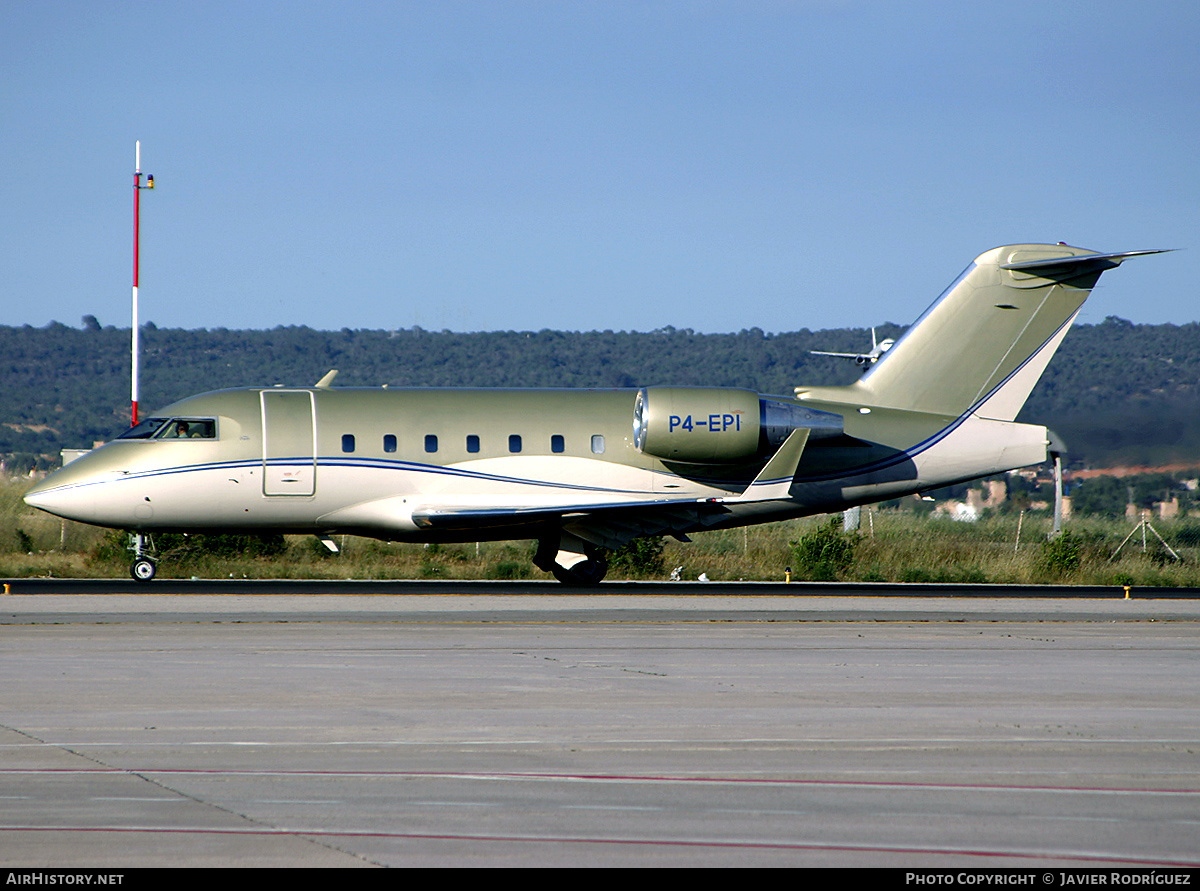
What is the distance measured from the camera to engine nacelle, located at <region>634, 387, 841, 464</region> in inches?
931

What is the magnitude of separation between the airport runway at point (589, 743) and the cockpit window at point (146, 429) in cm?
687

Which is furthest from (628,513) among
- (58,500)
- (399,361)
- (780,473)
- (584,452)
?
(399,361)

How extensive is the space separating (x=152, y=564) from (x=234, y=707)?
14.4m

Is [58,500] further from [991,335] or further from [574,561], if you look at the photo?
[991,335]

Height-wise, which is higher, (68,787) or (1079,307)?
(1079,307)

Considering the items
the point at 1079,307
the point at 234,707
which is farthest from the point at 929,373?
the point at 234,707

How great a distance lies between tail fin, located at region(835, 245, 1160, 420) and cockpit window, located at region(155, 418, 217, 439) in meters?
12.8

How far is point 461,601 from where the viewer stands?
2031 centimetres

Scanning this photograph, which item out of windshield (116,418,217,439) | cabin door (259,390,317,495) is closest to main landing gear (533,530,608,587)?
cabin door (259,390,317,495)

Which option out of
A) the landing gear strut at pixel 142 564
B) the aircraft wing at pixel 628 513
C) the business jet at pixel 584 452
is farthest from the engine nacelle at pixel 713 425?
the landing gear strut at pixel 142 564

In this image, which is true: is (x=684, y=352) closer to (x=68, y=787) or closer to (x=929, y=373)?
(x=929, y=373)

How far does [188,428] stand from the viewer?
2380 centimetres

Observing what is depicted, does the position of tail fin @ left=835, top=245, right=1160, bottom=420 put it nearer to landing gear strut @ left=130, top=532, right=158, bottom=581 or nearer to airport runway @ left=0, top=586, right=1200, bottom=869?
airport runway @ left=0, top=586, right=1200, bottom=869
